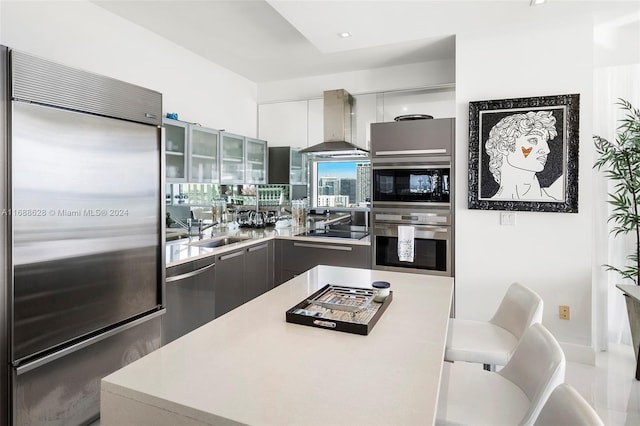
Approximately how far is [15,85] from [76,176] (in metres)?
0.44

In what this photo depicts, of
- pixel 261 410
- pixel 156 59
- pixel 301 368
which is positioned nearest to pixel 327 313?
pixel 301 368

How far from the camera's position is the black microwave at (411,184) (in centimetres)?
318

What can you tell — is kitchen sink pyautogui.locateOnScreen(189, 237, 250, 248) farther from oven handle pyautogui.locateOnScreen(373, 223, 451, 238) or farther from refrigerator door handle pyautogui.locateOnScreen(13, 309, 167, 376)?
oven handle pyautogui.locateOnScreen(373, 223, 451, 238)

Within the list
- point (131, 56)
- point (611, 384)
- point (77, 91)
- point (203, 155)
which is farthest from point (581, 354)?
point (131, 56)

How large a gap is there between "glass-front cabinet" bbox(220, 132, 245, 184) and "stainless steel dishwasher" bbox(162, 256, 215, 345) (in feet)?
4.01

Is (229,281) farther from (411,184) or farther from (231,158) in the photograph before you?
(411,184)

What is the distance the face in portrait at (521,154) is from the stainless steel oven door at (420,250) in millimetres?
538

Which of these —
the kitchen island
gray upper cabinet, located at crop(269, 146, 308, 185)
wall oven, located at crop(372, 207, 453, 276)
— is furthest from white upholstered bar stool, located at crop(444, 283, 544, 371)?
gray upper cabinet, located at crop(269, 146, 308, 185)

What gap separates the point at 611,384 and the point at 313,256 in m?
2.50

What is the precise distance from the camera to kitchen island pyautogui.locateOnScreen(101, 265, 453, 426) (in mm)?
838

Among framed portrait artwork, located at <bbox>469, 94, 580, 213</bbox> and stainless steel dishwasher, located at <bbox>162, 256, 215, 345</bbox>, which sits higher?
framed portrait artwork, located at <bbox>469, 94, 580, 213</bbox>

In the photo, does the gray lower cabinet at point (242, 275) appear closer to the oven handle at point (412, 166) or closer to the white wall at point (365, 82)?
the oven handle at point (412, 166)

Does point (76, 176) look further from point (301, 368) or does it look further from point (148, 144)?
point (301, 368)

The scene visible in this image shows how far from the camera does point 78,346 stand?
186cm
